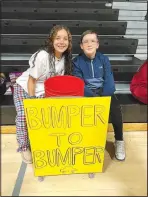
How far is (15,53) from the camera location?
2109 mm

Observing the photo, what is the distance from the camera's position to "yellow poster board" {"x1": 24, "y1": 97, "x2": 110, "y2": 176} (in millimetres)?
988

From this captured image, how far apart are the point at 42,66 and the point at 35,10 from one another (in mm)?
1490

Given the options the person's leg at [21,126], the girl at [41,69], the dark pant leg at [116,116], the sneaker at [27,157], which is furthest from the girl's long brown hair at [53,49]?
the sneaker at [27,157]

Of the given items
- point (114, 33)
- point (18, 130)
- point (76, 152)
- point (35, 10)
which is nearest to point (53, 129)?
point (76, 152)

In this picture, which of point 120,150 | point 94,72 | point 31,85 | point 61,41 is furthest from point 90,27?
point 120,150

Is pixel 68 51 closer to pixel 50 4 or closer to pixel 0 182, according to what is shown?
pixel 0 182

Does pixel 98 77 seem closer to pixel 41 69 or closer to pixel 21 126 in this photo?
pixel 41 69

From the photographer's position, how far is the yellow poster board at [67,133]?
38.9 inches

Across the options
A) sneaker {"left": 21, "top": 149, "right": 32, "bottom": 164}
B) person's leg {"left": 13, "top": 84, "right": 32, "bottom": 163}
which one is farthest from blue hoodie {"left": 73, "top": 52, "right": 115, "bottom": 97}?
sneaker {"left": 21, "top": 149, "right": 32, "bottom": 164}

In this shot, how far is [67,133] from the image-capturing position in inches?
42.0

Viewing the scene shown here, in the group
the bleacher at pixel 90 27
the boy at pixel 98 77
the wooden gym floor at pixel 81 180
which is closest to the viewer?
the wooden gym floor at pixel 81 180

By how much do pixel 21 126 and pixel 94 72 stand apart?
1.90 feet

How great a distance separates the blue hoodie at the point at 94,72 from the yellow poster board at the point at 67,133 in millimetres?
331

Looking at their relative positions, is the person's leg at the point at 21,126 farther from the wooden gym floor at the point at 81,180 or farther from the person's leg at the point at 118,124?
the person's leg at the point at 118,124
